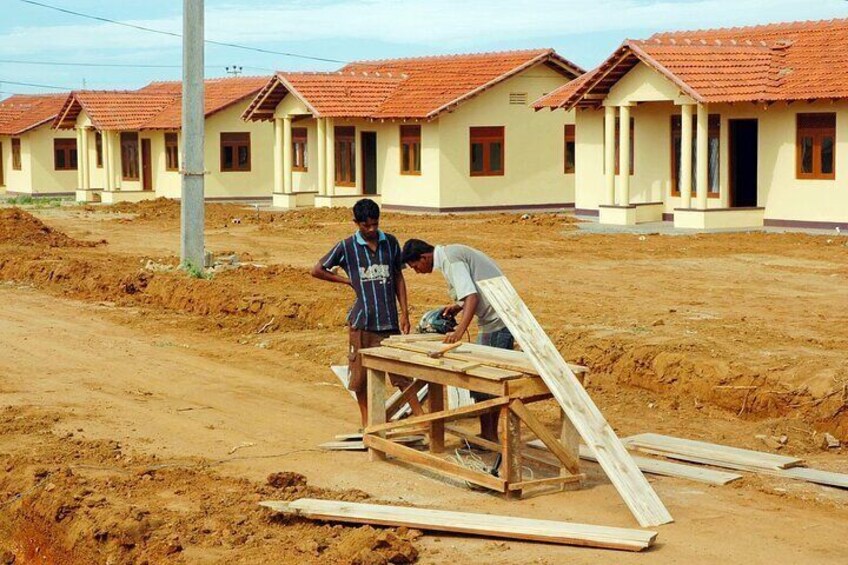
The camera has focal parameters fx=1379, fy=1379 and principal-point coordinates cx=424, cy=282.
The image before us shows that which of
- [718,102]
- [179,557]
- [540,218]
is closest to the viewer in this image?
[179,557]

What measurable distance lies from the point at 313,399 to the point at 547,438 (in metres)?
4.47

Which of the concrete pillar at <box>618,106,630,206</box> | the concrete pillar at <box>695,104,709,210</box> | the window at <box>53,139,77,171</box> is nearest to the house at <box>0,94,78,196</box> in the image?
the window at <box>53,139,77,171</box>

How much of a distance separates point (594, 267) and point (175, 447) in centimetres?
1291

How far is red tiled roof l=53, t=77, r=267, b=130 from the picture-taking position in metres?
49.7

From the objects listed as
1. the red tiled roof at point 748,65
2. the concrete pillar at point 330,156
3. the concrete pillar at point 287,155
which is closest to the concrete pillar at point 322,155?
the concrete pillar at point 330,156

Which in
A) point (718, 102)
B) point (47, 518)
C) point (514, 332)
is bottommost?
point (47, 518)

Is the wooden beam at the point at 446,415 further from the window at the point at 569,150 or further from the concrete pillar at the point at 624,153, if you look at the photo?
the window at the point at 569,150

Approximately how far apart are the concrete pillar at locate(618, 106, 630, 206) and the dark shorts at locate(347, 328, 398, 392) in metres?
21.7

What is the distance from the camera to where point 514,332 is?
28.8 ft

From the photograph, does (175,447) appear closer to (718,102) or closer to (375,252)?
(375,252)

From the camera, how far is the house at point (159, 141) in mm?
48406

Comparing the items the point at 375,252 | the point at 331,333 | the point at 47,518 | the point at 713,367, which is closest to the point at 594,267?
the point at 331,333

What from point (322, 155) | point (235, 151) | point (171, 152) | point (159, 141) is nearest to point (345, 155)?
point (322, 155)

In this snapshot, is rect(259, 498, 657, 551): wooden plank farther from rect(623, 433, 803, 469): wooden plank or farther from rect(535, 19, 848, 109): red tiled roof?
rect(535, 19, 848, 109): red tiled roof
